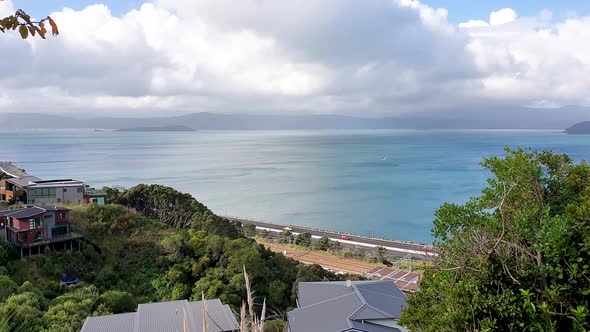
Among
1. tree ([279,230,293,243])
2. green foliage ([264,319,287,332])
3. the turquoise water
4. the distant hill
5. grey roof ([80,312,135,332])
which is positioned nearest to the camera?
grey roof ([80,312,135,332])

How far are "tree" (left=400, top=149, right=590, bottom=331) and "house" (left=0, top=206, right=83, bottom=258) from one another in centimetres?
994

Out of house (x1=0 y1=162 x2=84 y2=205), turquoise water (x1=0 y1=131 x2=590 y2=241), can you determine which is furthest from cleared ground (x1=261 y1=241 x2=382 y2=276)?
turquoise water (x1=0 y1=131 x2=590 y2=241)

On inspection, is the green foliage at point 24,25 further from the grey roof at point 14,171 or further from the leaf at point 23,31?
the grey roof at point 14,171

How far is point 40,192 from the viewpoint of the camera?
1518 cm

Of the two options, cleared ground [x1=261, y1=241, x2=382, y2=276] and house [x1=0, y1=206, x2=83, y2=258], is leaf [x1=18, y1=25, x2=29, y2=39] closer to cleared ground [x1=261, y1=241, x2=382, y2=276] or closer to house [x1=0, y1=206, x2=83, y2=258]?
house [x1=0, y1=206, x2=83, y2=258]

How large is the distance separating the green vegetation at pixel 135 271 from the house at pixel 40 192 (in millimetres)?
3161

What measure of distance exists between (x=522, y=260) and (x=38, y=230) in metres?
11.1

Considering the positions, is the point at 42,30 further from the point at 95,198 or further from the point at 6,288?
the point at 95,198

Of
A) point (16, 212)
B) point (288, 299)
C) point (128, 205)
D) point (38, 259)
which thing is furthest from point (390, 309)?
point (128, 205)

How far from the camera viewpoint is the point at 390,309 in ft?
27.9

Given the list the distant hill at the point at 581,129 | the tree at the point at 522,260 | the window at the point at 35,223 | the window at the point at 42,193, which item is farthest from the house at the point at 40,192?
the distant hill at the point at 581,129

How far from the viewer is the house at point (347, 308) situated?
25.8 ft

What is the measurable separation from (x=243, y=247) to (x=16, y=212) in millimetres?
5839

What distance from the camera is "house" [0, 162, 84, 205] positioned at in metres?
15.0
